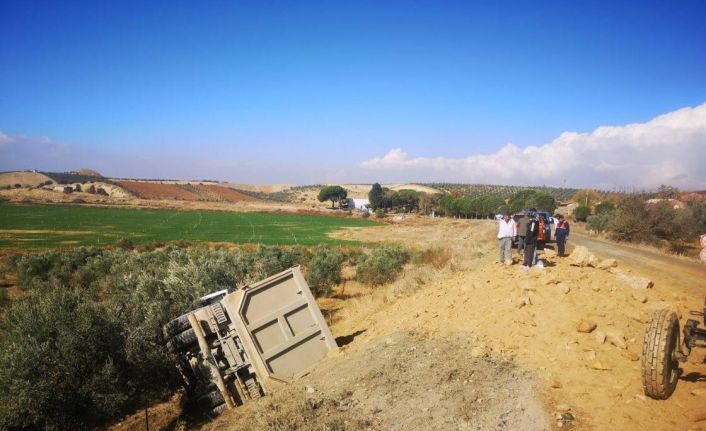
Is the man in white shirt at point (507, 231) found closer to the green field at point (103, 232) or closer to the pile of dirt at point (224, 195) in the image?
the green field at point (103, 232)

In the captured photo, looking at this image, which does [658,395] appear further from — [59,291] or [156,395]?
[59,291]

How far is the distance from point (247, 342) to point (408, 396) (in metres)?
3.15

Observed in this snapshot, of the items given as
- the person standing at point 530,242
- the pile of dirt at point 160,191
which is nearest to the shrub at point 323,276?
the person standing at point 530,242

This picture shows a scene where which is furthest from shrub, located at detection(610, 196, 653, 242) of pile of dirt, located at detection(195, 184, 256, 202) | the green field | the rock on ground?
pile of dirt, located at detection(195, 184, 256, 202)

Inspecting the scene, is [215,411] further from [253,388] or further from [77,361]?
[77,361]

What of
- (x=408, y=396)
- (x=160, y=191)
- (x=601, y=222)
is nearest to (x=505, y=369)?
(x=408, y=396)

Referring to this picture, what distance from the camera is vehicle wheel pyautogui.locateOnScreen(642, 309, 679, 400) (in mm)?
5234

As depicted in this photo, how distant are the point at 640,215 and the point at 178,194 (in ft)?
483

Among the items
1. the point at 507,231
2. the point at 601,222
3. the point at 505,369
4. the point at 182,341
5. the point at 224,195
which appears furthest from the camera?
the point at 224,195

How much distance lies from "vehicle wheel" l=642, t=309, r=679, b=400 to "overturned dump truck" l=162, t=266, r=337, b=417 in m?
5.50

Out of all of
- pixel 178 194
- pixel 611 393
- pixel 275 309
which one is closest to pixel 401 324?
pixel 275 309

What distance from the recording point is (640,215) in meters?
31.6

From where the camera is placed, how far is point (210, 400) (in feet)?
24.3

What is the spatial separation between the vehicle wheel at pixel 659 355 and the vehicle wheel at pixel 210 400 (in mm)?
6978
